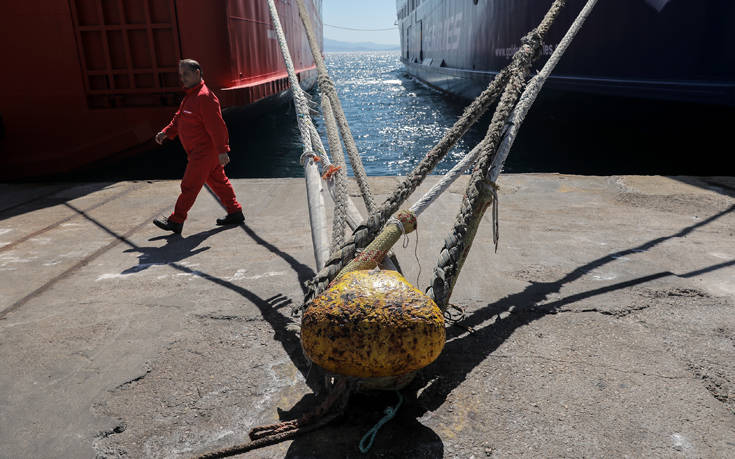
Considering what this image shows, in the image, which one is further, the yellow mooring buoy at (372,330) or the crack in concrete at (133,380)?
the crack in concrete at (133,380)

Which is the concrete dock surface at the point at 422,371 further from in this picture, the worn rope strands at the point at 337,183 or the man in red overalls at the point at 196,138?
the worn rope strands at the point at 337,183

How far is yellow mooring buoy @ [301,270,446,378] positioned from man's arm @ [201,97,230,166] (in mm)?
2869

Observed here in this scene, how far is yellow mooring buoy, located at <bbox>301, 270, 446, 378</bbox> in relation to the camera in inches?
63.1

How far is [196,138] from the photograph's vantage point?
4.21 meters

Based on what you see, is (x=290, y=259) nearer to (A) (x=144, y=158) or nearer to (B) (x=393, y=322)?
(B) (x=393, y=322)

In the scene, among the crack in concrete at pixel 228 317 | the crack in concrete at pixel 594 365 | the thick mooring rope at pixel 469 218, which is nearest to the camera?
the crack in concrete at pixel 594 365

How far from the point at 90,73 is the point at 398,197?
7.14 m

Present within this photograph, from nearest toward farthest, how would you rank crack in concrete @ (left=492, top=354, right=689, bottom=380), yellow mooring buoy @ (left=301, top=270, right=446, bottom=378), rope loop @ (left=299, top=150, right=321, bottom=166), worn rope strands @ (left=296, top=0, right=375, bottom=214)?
yellow mooring buoy @ (left=301, top=270, right=446, bottom=378), crack in concrete @ (left=492, top=354, right=689, bottom=380), worn rope strands @ (left=296, top=0, right=375, bottom=214), rope loop @ (left=299, top=150, right=321, bottom=166)

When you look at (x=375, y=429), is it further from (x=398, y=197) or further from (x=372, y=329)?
(x=398, y=197)

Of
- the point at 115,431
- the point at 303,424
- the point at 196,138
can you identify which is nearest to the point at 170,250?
the point at 196,138

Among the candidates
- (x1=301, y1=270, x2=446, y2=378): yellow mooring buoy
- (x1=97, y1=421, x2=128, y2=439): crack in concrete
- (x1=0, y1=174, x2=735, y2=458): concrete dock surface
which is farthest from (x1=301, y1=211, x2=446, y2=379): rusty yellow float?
(x1=97, y1=421, x2=128, y2=439): crack in concrete

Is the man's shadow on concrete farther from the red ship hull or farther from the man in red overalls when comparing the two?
the red ship hull

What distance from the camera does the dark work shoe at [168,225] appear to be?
4.08 metres

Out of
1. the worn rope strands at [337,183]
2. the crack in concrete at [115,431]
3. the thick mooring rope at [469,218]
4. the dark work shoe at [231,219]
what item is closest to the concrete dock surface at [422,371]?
the crack in concrete at [115,431]
